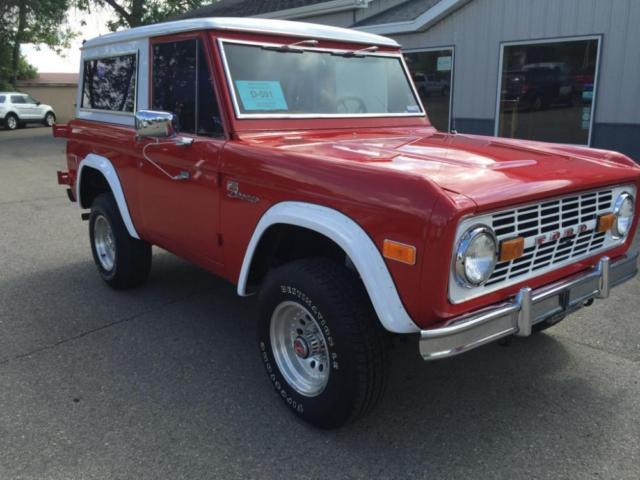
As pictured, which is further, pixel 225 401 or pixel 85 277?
pixel 85 277

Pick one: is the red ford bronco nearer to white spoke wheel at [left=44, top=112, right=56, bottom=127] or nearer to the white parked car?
the white parked car

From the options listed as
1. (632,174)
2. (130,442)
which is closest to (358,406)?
(130,442)

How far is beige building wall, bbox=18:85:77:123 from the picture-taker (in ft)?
110

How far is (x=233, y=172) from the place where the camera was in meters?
3.20

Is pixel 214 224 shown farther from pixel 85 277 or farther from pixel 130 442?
pixel 85 277

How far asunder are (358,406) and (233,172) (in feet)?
4.53

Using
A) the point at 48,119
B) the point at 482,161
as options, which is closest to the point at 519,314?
the point at 482,161

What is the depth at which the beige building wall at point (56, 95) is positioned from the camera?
33.5m

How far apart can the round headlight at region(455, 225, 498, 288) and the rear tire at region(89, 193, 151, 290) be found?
302cm

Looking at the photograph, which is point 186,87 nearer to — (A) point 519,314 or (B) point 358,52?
(B) point 358,52

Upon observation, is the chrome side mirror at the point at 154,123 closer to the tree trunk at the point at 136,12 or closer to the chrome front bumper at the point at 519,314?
the chrome front bumper at the point at 519,314

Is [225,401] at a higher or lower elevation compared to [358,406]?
lower

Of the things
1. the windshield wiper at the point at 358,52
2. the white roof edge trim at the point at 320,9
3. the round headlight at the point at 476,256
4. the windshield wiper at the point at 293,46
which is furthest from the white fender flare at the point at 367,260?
the white roof edge trim at the point at 320,9

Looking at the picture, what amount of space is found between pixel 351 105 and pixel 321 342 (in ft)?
Answer: 5.77
